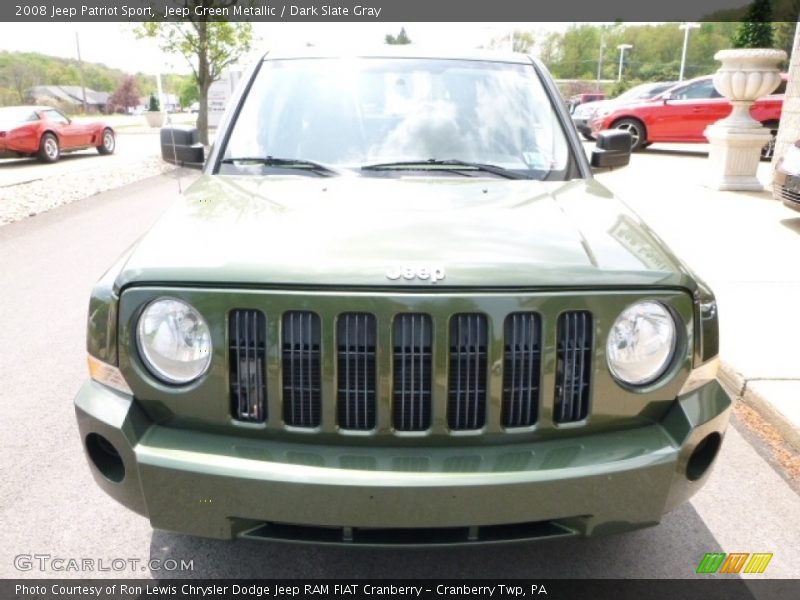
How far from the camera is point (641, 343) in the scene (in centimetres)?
213

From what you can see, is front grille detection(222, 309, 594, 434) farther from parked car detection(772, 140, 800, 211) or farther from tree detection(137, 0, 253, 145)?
tree detection(137, 0, 253, 145)

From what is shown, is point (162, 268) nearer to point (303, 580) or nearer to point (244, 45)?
point (303, 580)

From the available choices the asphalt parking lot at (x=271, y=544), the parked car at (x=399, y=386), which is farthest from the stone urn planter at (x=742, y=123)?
the parked car at (x=399, y=386)

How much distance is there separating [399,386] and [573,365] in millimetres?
524

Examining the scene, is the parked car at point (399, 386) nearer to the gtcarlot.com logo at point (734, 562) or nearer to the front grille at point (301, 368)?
the front grille at point (301, 368)

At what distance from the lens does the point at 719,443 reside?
2.28m

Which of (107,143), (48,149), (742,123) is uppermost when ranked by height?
(742,123)

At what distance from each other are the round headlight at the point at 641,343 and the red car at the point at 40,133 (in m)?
17.2

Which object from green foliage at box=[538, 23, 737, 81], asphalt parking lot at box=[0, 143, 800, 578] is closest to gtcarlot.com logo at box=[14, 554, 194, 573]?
asphalt parking lot at box=[0, 143, 800, 578]

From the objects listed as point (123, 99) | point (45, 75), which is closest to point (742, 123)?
point (123, 99)

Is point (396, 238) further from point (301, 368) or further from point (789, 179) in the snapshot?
point (789, 179)

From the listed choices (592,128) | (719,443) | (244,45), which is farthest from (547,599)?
(244,45)

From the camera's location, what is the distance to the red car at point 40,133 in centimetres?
1608

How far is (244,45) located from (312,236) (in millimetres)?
22604
